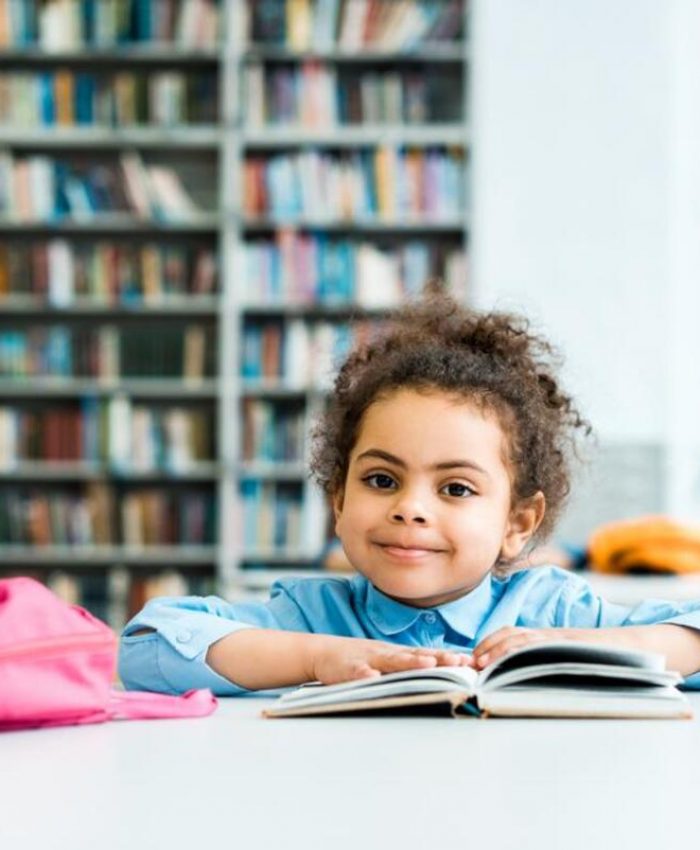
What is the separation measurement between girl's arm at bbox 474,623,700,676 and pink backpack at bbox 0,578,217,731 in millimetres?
318

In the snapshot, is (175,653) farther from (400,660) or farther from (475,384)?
(475,384)

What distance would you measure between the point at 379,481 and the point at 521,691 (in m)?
0.33

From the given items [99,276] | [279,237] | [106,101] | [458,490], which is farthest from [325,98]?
[458,490]

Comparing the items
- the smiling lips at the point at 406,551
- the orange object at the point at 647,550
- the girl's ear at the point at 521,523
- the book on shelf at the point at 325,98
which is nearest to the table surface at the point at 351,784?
the smiling lips at the point at 406,551

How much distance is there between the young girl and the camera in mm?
1318

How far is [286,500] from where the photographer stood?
5.46m

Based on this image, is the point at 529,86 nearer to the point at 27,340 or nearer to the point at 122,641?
the point at 27,340

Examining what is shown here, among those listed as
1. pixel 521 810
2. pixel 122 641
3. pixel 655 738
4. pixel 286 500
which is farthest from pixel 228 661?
pixel 286 500

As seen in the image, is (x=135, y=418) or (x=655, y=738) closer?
(x=655, y=738)

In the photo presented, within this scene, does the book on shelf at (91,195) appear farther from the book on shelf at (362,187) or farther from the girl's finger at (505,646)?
the girl's finger at (505,646)

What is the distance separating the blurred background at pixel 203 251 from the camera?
5379mm

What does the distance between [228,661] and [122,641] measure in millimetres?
114

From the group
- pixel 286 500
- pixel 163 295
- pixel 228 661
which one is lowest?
pixel 286 500

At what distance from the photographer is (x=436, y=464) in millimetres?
1399
